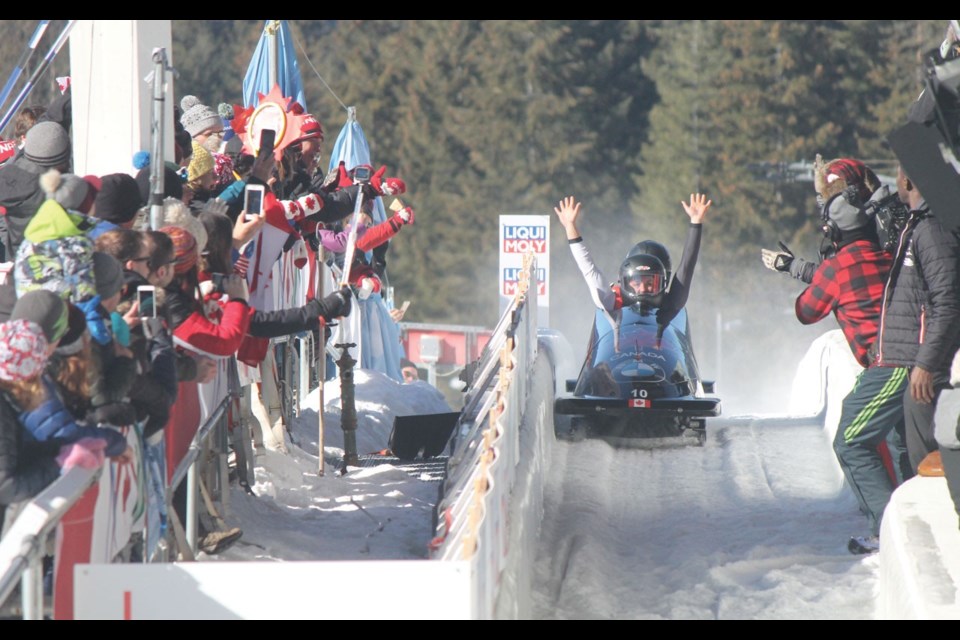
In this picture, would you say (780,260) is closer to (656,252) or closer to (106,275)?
(656,252)

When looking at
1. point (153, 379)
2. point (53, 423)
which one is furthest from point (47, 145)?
point (53, 423)

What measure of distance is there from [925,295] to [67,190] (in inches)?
142

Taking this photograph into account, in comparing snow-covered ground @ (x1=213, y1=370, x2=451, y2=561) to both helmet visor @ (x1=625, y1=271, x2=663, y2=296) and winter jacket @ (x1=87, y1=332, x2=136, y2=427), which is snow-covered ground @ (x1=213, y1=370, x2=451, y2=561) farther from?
helmet visor @ (x1=625, y1=271, x2=663, y2=296)

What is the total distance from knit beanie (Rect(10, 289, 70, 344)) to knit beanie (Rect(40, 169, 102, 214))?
103 centimetres

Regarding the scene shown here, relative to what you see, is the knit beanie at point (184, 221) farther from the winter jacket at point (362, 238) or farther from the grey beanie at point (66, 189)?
the winter jacket at point (362, 238)

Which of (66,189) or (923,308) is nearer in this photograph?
(66,189)

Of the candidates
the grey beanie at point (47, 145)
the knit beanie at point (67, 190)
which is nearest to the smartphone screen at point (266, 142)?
the grey beanie at point (47, 145)

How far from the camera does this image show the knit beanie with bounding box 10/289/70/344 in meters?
4.55

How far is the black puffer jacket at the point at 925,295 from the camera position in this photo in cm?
638

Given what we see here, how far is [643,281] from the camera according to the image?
1053cm
